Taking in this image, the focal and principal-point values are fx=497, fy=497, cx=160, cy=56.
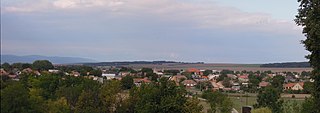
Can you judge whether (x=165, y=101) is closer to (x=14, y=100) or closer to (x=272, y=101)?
(x=14, y=100)

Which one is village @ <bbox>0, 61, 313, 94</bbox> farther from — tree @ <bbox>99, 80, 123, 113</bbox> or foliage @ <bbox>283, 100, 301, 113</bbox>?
tree @ <bbox>99, 80, 123, 113</bbox>

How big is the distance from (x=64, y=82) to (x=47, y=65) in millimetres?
41593

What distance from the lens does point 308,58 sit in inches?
824

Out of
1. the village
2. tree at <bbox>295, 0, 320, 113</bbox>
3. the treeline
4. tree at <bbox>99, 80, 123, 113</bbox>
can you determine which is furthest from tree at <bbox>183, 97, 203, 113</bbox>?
the village

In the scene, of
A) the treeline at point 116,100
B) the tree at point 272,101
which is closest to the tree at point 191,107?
the treeline at point 116,100

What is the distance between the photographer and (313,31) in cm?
1944

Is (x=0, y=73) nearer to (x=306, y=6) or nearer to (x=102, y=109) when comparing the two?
(x=306, y=6)

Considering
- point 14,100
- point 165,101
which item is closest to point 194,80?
point 165,101

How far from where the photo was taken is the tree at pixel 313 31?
776 inches

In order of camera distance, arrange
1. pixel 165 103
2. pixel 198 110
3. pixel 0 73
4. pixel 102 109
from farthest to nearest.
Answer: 1. pixel 102 109
2. pixel 198 110
3. pixel 165 103
4. pixel 0 73

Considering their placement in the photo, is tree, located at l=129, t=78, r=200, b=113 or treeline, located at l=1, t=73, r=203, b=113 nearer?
treeline, located at l=1, t=73, r=203, b=113

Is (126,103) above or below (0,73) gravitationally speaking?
below

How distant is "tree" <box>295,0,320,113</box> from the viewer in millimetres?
19719

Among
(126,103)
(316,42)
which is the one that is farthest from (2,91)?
(126,103)
